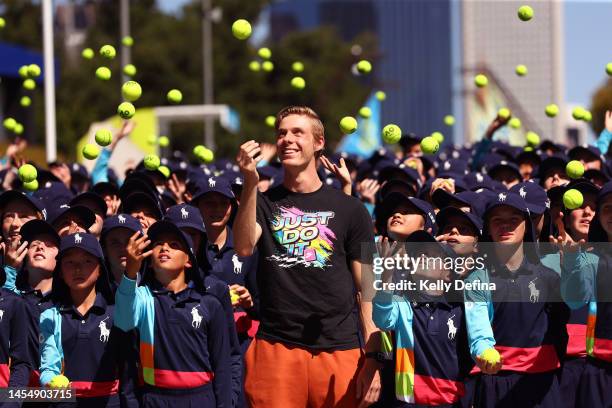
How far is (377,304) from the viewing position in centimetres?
650

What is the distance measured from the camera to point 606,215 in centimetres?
721

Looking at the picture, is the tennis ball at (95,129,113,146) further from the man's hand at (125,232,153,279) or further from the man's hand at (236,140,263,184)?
the man's hand at (236,140,263,184)

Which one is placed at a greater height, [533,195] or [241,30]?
[241,30]

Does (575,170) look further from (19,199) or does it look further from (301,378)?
(19,199)

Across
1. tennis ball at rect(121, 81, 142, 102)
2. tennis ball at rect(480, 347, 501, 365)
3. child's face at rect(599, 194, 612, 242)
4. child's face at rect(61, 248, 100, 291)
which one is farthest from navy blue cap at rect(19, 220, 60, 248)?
child's face at rect(599, 194, 612, 242)

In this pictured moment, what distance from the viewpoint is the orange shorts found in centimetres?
611

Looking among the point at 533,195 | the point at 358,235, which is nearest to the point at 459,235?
the point at 533,195

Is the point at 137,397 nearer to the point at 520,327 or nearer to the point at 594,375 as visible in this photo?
the point at 520,327

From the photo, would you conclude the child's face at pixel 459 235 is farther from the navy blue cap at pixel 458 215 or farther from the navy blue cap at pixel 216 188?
the navy blue cap at pixel 216 188

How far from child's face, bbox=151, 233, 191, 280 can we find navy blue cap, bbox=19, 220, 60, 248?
1.12 m

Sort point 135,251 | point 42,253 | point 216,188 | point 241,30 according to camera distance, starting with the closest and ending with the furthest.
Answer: point 135,251
point 42,253
point 216,188
point 241,30

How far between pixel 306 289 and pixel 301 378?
1.57 feet

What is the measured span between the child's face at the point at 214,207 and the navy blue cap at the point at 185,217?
85cm

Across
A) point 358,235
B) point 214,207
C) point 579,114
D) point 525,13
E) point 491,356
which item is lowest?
point 491,356
